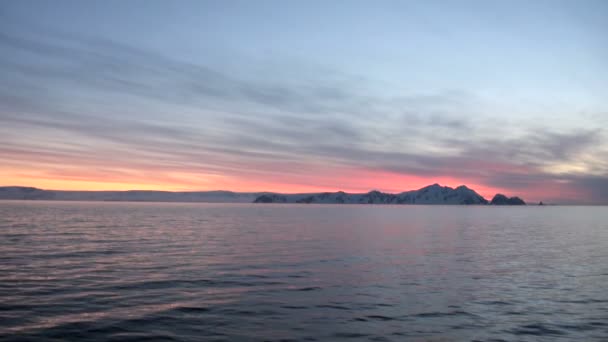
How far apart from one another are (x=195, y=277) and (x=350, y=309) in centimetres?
1268

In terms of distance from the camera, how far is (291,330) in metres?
18.5

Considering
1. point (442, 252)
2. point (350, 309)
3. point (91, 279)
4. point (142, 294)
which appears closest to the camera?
point (350, 309)

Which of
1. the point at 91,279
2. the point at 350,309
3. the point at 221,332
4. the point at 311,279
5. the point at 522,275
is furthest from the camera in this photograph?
the point at 522,275

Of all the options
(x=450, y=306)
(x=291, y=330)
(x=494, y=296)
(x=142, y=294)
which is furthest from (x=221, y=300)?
(x=494, y=296)

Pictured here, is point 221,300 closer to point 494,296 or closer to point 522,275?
point 494,296

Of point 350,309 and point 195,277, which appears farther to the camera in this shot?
point 195,277

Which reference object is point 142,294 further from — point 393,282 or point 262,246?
point 262,246

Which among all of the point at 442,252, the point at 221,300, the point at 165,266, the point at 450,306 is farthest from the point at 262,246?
the point at 450,306

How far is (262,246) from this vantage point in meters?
50.8

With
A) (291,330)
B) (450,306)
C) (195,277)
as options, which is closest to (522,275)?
(450,306)

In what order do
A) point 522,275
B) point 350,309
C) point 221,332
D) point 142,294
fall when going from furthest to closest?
point 522,275 < point 142,294 < point 350,309 < point 221,332

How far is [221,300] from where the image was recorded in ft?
77.3

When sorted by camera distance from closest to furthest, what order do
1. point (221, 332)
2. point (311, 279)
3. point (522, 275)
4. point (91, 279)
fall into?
point (221, 332) < point (91, 279) < point (311, 279) < point (522, 275)

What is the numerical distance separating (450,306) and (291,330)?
970 centimetres
